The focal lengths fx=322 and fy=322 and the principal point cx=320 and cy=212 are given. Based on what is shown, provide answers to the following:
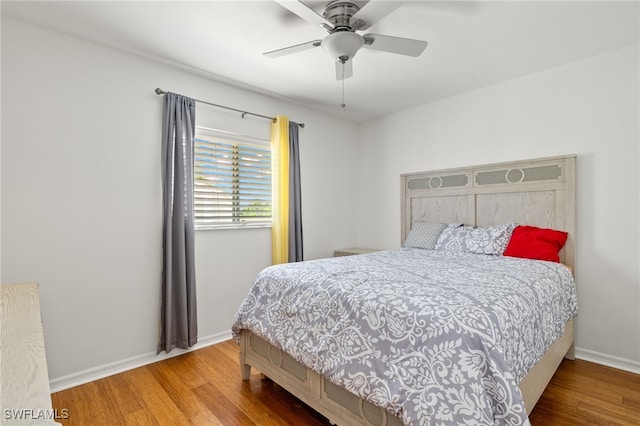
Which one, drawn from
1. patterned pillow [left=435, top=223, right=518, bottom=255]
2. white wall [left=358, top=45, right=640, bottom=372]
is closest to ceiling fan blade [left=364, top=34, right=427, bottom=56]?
white wall [left=358, top=45, right=640, bottom=372]

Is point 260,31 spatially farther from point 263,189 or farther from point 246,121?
point 263,189

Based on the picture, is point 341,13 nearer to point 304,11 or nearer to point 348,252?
point 304,11

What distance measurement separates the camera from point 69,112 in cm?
232

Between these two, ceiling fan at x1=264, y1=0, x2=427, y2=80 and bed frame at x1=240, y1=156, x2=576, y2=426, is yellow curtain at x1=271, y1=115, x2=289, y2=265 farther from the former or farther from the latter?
ceiling fan at x1=264, y1=0, x2=427, y2=80

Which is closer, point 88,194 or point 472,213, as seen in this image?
point 88,194

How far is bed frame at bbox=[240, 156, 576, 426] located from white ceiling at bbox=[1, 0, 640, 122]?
94 cm

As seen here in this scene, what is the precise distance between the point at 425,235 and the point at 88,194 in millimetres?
3019

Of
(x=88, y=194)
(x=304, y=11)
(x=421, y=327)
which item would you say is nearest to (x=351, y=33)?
(x=304, y=11)

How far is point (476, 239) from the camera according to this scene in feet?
9.70

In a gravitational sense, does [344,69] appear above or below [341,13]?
below

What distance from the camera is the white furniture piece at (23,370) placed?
0.62m

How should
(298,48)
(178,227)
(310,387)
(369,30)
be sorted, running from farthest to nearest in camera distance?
Answer: (178,227), (369,30), (298,48), (310,387)

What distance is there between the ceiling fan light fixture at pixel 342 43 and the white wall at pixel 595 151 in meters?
2.01

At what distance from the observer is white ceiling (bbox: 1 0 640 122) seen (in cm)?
204
